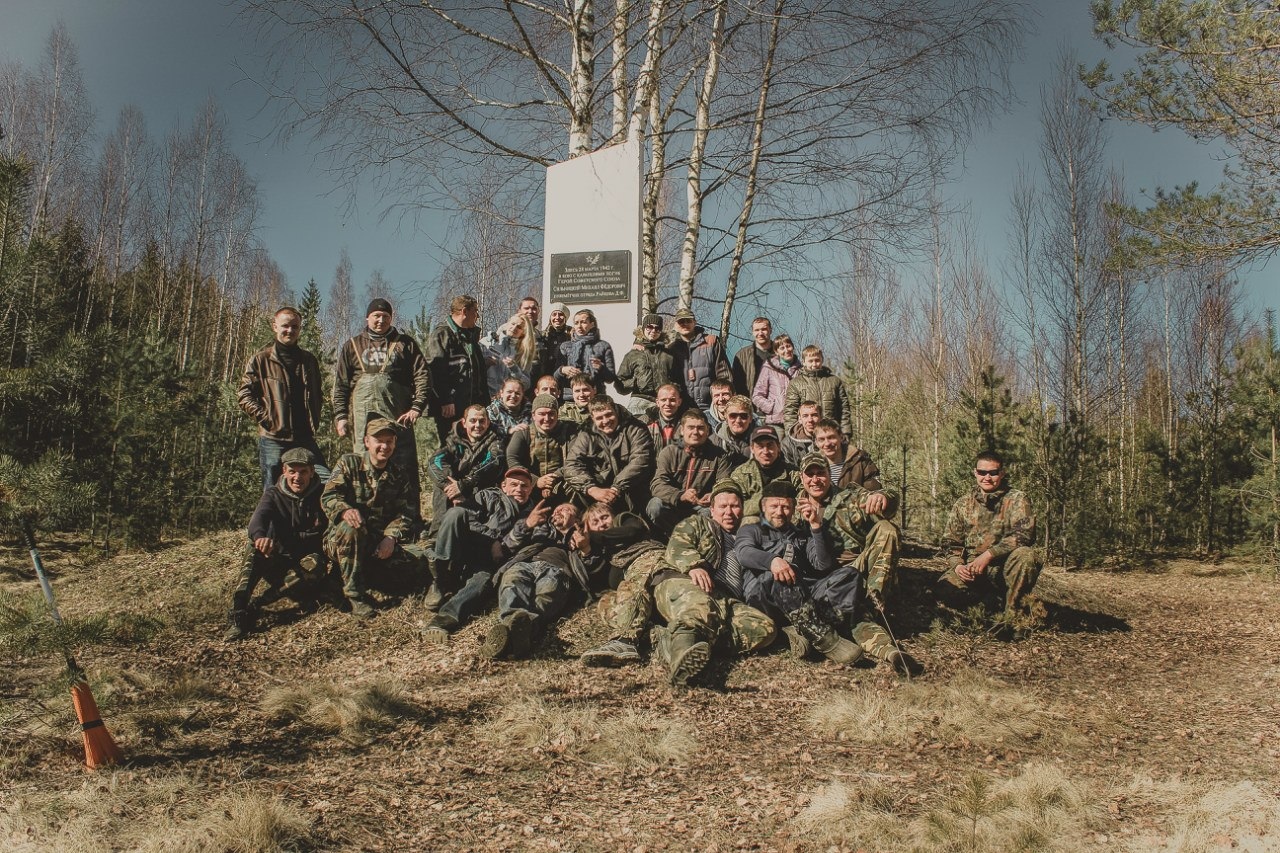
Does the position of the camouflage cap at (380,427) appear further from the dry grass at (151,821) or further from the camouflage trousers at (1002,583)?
the camouflage trousers at (1002,583)

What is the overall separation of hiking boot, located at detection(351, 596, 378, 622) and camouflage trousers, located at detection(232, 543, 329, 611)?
37 cm

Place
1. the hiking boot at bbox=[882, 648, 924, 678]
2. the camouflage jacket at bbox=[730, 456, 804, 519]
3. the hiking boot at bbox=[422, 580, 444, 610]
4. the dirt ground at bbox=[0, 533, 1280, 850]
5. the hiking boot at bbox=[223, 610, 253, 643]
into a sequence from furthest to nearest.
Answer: the camouflage jacket at bbox=[730, 456, 804, 519] → the hiking boot at bbox=[422, 580, 444, 610] → the hiking boot at bbox=[223, 610, 253, 643] → the hiking boot at bbox=[882, 648, 924, 678] → the dirt ground at bbox=[0, 533, 1280, 850]

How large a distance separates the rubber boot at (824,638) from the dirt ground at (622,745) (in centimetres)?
11

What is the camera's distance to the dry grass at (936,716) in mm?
3863

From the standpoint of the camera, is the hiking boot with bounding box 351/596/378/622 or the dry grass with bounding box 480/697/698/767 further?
the hiking boot with bounding box 351/596/378/622

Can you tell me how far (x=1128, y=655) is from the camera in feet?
18.2

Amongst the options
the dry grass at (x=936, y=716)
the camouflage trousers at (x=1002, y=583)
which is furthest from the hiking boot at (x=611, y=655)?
the camouflage trousers at (x=1002, y=583)

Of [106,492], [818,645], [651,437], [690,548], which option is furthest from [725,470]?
[106,492]

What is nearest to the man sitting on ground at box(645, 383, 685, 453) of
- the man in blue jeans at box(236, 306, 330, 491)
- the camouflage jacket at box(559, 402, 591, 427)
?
the camouflage jacket at box(559, 402, 591, 427)

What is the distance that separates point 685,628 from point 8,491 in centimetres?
341

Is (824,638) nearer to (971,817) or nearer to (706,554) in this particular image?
(706,554)

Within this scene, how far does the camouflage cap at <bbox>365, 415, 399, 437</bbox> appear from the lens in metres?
5.89

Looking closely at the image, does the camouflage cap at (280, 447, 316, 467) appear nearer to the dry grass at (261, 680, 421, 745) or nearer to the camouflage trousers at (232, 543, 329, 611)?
the camouflage trousers at (232, 543, 329, 611)

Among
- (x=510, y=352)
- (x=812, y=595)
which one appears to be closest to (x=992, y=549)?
(x=812, y=595)
